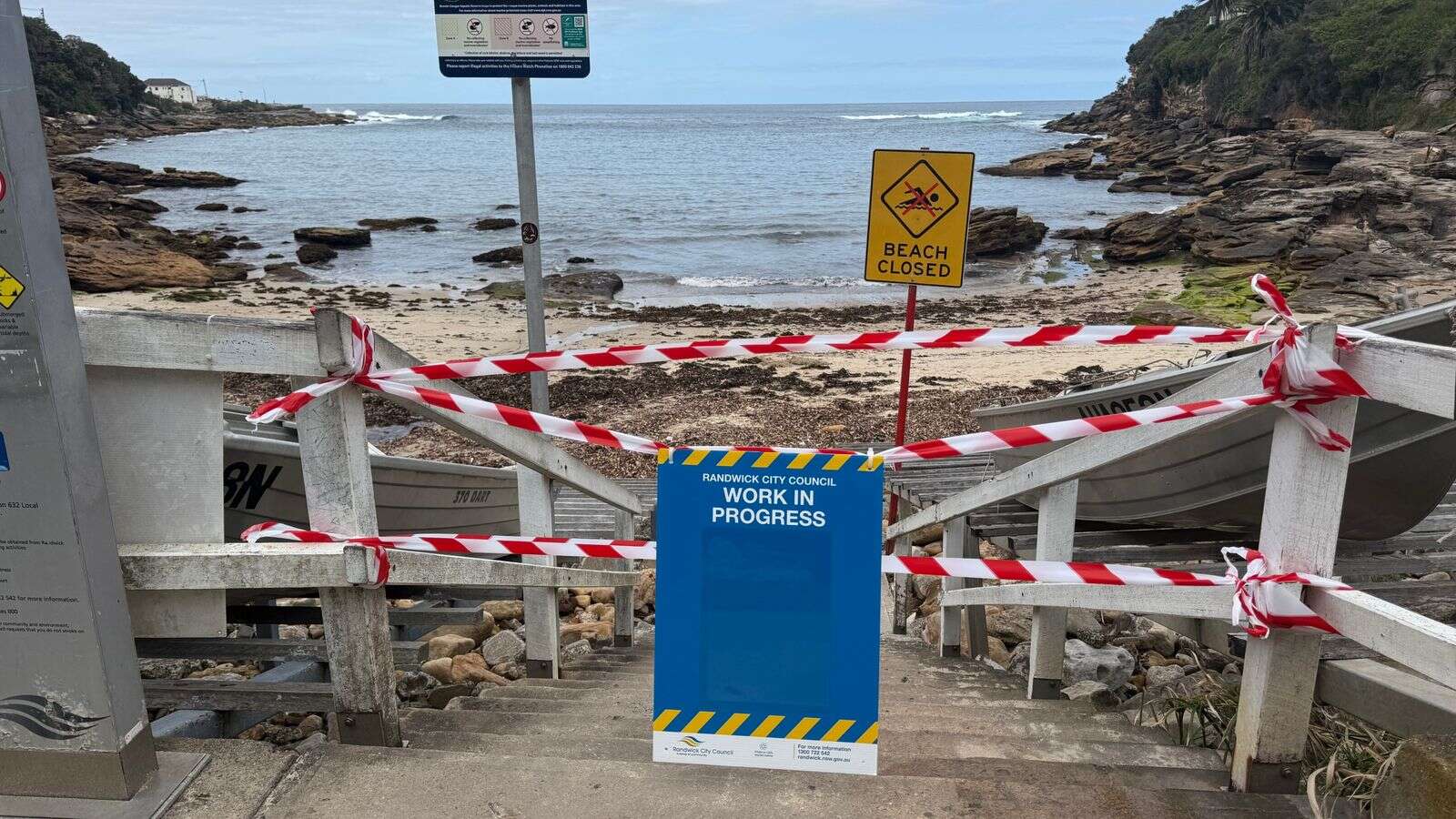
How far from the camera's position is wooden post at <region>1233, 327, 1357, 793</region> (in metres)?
2.27

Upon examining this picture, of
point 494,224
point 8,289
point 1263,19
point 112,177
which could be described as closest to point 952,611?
point 8,289

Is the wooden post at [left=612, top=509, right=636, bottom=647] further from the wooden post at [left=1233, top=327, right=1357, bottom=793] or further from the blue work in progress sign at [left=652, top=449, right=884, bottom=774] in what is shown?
the wooden post at [left=1233, top=327, right=1357, bottom=793]

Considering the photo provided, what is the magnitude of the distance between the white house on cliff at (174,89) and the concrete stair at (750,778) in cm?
20075

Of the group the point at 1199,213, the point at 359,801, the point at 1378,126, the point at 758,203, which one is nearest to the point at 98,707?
the point at 359,801

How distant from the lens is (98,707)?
2375mm

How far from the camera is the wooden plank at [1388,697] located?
262 centimetres

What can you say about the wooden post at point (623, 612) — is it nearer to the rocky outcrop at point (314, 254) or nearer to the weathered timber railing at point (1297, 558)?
the weathered timber railing at point (1297, 558)

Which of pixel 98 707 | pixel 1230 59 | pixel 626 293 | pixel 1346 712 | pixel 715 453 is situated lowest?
pixel 626 293

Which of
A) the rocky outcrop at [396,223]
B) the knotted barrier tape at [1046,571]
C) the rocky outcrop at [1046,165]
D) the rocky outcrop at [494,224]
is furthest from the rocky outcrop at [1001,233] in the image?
the rocky outcrop at [1046,165]

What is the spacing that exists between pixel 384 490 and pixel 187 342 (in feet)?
11.7

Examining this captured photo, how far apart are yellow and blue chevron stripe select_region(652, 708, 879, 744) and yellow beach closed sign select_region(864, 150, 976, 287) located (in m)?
4.67

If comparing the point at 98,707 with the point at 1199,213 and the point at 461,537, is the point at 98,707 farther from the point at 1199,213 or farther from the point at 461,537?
the point at 1199,213

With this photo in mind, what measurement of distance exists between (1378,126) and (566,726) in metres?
65.9

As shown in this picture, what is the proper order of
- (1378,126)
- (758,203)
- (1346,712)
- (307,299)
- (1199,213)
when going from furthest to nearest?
(1378,126) < (758,203) < (1199,213) < (307,299) < (1346,712)
